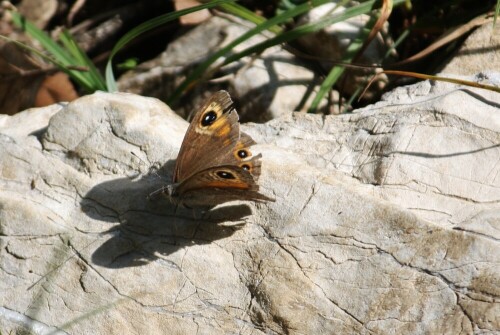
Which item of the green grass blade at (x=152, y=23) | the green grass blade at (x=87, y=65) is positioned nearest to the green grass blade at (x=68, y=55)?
the green grass blade at (x=87, y=65)

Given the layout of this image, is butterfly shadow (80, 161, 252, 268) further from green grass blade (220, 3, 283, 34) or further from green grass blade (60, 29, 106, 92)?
green grass blade (220, 3, 283, 34)

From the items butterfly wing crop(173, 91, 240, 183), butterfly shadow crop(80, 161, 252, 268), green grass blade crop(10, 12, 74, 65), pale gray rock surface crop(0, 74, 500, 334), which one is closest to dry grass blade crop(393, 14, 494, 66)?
pale gray rock surface crop(0, 74, 500, 334)

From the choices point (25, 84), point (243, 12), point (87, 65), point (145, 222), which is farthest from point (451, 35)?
point (25, 84)

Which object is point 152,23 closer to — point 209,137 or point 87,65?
point 87,65

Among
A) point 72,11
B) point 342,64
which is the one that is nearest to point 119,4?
point 72,11

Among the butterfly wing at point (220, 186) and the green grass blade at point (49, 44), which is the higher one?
the butterfly wing at point (220, 186)

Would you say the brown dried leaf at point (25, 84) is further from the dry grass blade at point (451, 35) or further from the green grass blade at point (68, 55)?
the dry grass blade at point (451, 35)

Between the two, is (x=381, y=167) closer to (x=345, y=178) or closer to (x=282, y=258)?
(x=345, y=178)
